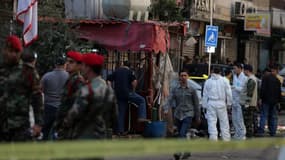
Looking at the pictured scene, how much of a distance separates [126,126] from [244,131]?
280 cm

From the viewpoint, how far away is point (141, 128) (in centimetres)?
1565

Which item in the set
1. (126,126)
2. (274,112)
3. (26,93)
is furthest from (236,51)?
(26,93)

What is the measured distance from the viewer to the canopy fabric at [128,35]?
15.0 m

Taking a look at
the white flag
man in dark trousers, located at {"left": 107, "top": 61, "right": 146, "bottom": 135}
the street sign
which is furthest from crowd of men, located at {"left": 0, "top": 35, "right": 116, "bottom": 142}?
the street sign

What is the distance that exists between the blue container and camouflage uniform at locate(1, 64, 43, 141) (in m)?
6.60

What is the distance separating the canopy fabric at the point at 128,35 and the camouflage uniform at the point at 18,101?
7.68m

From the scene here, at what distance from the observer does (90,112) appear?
6.80 metres

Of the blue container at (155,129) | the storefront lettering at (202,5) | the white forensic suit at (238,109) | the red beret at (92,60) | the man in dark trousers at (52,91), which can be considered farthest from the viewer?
the storefront lettering at (202,5)

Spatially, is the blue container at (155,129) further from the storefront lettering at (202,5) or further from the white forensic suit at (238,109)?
the storefront lettering at (202,5)

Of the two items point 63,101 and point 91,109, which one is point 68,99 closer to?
point 63,101

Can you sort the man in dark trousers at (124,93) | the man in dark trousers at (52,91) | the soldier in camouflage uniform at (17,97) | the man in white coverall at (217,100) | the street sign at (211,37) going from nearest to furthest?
the soldier in camouflage uniform at (17,97) → the man in dark trousers at (52,91) → the man in white coverall at (217,100) → the man in dark trousers at (124,93) → the street sign at (211,37)

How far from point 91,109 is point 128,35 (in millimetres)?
8653

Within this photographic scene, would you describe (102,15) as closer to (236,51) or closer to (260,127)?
(260,127)

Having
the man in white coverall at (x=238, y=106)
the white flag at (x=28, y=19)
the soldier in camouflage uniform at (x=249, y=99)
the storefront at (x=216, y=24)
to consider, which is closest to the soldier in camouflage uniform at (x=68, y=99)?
the white flag at (x=28, y=19)
